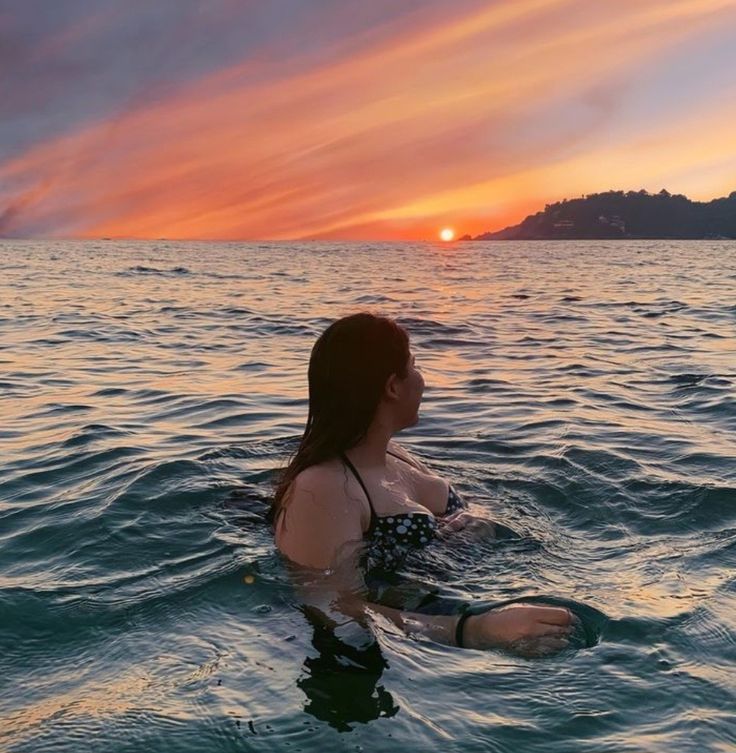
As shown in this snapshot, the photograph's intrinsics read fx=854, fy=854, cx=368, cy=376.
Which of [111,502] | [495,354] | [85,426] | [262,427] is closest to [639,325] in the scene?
[495,354]

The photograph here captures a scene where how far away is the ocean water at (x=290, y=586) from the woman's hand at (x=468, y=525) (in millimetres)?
107

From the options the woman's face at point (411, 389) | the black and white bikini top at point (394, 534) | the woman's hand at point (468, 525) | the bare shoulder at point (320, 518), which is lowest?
the woman's hand at point (468, 525)

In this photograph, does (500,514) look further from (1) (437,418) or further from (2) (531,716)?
(1) (437,418)

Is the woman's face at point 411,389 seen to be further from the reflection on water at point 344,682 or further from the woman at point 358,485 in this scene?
the reflection on water at point 344,682

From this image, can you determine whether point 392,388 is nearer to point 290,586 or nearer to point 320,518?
point 320,518

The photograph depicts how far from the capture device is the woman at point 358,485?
4.38 m

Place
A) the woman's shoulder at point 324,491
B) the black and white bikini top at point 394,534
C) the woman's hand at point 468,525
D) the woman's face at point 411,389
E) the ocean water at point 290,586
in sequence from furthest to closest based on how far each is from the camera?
the woman's hand at point 468,525 → the woman's face at point 411,389 → the black and white bikini top at point 394,534 → the woman's shoulder at point 324,491 → the ocean water at point 290,586

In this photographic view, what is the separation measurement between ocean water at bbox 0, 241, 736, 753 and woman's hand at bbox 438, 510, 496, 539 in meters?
0.11

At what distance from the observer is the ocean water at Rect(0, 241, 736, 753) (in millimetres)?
3488

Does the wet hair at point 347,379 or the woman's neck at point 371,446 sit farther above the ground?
the wet hair at point 347,379

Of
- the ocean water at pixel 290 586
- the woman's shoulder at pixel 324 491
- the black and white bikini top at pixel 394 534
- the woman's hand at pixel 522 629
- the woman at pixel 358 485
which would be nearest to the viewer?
the ocean water at pixel 290 586

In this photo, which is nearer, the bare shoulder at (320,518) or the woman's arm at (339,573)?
the woman's arm at (339,573)

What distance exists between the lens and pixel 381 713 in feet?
11.5

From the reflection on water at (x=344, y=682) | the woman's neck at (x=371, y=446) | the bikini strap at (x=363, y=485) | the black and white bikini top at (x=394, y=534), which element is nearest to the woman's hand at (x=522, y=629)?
the reflection on water at (x=344, y=682)
